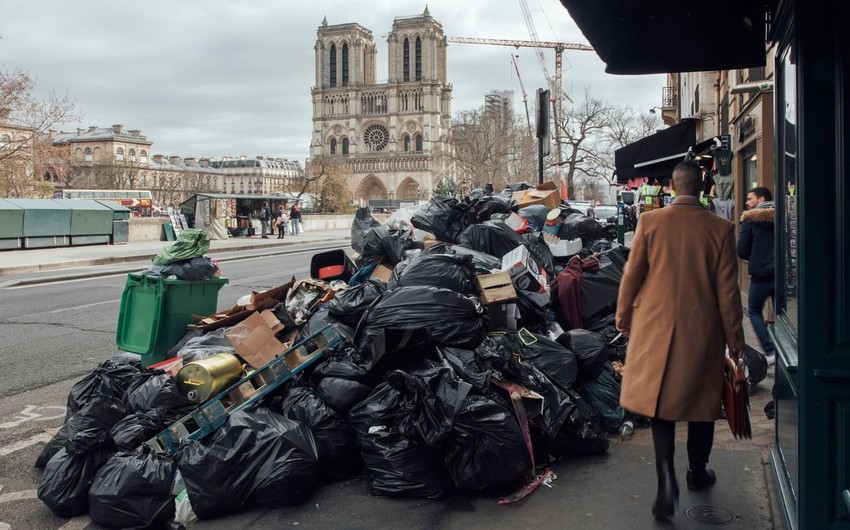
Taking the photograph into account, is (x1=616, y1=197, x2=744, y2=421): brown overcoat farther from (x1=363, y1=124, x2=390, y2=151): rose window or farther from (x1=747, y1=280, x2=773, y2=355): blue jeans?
(x1=363, y1=124, x2=390, y2=151): rose window

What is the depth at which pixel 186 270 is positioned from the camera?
18.7ft

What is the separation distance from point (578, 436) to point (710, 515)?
918 millimetres

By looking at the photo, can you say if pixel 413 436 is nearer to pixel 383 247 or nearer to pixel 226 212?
pixel 383 247

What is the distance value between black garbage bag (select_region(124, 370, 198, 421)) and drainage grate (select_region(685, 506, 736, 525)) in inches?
109

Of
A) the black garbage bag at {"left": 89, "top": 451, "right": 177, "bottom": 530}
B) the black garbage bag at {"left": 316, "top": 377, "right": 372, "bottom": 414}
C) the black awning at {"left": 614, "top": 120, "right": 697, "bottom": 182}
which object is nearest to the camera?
the black garbage bag at {"left": 89, "top": 451, "right": 177, "bottom": 530}

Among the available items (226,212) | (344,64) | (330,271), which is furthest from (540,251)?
(344,64)

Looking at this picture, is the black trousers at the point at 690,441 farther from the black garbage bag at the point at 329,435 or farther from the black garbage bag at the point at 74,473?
the black garbage bag at the point at 74,473

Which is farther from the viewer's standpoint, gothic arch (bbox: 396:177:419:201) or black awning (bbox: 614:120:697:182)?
gothic arch (bbox: 396:177:419:201)

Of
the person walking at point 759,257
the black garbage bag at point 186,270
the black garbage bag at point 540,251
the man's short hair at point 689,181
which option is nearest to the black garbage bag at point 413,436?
the man's short hair at point 689,181

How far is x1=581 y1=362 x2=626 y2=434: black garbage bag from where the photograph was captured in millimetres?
4695

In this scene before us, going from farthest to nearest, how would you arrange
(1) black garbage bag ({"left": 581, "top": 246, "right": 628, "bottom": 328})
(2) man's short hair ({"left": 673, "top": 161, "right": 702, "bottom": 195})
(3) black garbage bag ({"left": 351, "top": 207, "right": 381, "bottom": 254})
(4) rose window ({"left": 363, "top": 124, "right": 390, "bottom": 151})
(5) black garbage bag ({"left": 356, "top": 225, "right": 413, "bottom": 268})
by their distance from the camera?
(4) rose window ({"left": 363, "top": 124, "right": 390, "bottom": 151}), (3) black garbage bag ({"left": 351, "top": 207, "right": 381, "bottom": 254}), (5) black garbage bag ({"left": 356, "top": 225, "right": 413, "bottom": 268}), (1) black garbage bag ({"left": 581, "top": 246, "right": 628, "bottom": 328}), (2) man's short hair ({"left": 673, "top": 161, "right": 702, "bottom": 195})

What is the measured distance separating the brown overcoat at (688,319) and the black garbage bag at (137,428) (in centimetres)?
260

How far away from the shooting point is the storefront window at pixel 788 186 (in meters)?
3.07

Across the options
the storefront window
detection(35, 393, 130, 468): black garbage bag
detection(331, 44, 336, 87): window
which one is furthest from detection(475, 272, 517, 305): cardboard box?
detection(331, 44, 336, 87): window
